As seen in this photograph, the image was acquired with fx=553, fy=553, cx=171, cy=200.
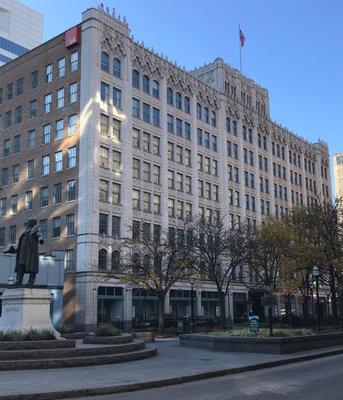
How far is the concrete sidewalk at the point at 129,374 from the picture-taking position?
12.8 metres

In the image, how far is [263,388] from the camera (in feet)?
45.8

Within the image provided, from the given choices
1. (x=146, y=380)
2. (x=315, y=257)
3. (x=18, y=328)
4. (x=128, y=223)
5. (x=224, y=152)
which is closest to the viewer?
(x=146, y=380)

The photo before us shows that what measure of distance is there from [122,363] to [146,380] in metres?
4.82

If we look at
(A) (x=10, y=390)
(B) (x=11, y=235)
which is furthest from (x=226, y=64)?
(A) (x=10, y=390)

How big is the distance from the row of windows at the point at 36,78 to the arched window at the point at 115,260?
20.2 m

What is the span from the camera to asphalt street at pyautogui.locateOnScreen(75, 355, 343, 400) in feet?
41.2

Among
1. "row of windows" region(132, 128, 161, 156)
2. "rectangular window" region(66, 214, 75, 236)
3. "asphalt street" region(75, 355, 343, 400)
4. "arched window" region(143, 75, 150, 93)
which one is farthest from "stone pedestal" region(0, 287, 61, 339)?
"arched window" region(143, 75, 150, 93)

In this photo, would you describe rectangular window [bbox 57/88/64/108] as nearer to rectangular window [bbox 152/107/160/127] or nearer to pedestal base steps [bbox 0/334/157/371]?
rectangular window [bbox 152/107/160/127]

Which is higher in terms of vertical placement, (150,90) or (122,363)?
(150,90)

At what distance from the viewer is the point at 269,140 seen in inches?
3460

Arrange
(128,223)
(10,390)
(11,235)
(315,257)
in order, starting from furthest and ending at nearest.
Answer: (11,235) → (128,223) → (315,257) → (10,390)

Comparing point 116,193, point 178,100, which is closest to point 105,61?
point 178,100

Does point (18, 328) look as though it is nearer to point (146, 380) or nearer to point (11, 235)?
point (146, 380)

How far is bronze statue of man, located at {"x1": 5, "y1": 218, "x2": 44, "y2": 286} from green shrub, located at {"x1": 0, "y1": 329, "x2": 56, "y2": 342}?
219 cm
